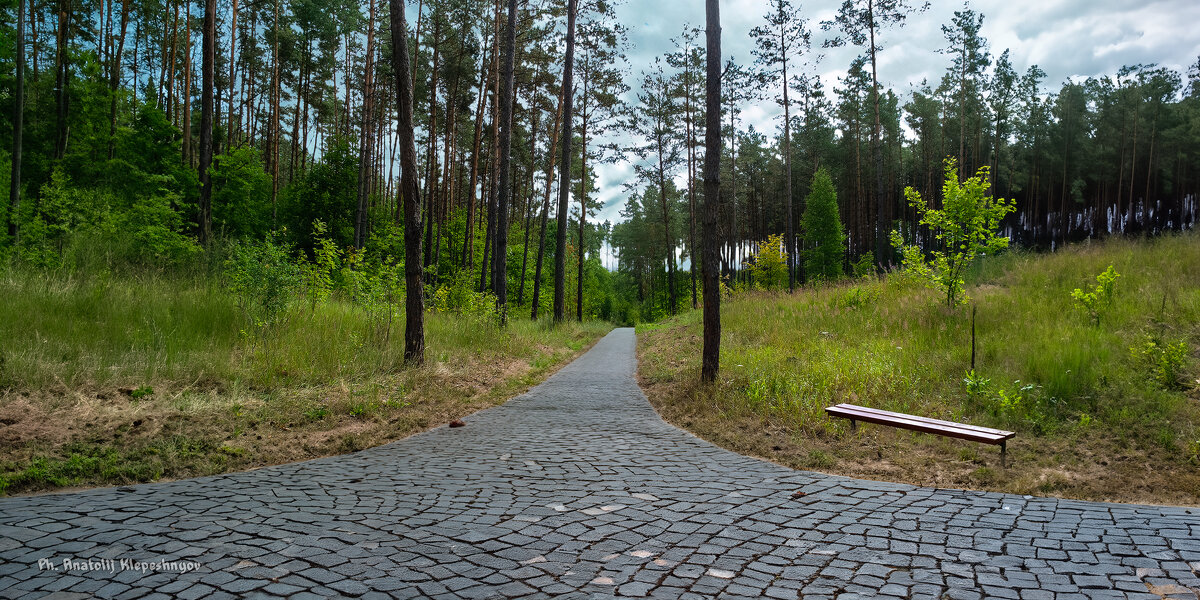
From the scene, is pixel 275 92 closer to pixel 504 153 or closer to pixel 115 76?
pixel 115 76

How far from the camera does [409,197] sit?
10055 millimetres

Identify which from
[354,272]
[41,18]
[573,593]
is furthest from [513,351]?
[41,18]

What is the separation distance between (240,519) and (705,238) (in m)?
7.73

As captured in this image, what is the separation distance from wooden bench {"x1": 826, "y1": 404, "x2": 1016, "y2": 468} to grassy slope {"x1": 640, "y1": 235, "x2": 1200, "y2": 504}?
0.21 meters

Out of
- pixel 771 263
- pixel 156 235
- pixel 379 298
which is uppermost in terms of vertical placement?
pixel 771 263

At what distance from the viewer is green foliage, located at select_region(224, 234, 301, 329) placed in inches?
352

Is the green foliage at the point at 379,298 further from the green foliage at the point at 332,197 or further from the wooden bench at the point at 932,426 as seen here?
the green foliage at the point at 332,197

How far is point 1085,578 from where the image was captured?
9.76ft

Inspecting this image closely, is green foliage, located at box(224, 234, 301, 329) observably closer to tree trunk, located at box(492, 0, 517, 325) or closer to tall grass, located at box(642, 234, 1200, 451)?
tall grass, located at box(642, 234, 1200, 451)

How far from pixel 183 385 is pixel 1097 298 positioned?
14196 mm

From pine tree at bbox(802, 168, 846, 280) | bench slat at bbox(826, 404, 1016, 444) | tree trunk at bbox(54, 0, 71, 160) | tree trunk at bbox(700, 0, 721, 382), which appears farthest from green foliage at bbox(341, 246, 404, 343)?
pine tree at bbox(802, 168, 846, 280)

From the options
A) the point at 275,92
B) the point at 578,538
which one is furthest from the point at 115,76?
the point at 578,538

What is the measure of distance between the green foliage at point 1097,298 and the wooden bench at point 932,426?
5193mm

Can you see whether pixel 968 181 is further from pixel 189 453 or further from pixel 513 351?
pixel 189 453
